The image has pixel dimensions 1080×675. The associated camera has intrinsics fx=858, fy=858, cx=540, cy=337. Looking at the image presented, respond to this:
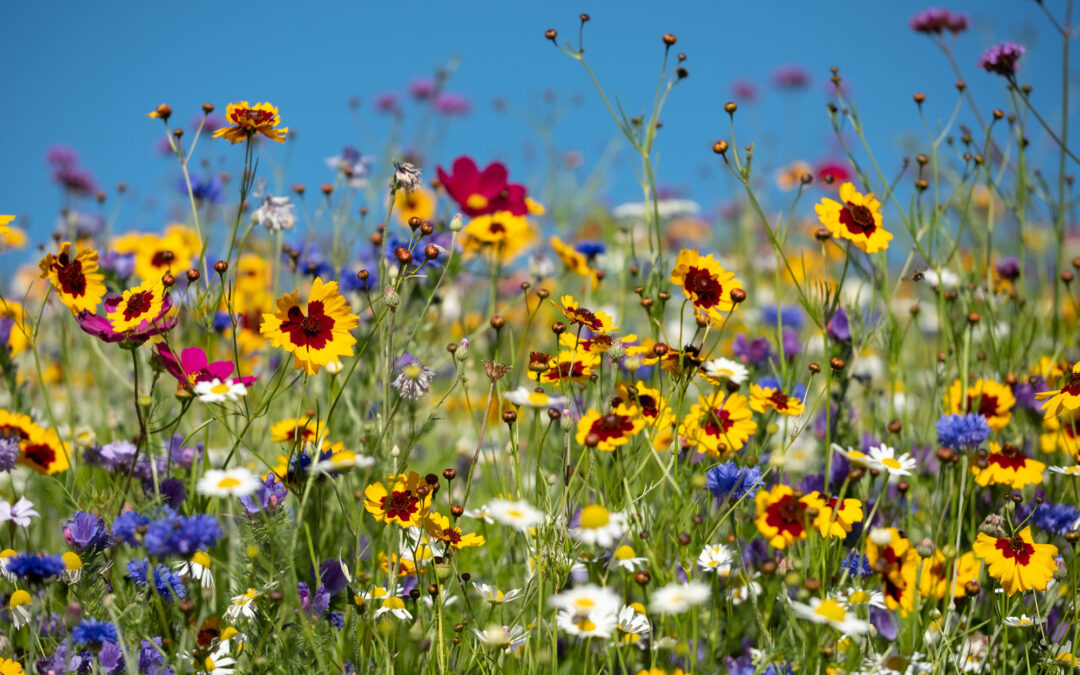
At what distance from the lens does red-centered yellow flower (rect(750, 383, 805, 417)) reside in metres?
1.40

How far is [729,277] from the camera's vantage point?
1464mm

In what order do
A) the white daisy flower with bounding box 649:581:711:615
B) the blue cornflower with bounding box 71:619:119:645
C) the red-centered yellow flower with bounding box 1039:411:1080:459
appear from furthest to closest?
1. the red-centered yellow flower with bounding box 1039:411:1080:459
2. the blue cornflower with bounding box 71:619:119:645
3. the white daisy flower with bounding box 649:581:711:615

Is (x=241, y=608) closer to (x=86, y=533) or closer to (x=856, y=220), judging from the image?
(x=86, y=533)

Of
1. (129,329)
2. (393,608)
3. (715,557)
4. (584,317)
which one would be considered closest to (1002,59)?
(584,317)

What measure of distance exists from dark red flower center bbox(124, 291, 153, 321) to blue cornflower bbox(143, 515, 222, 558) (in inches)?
16.9

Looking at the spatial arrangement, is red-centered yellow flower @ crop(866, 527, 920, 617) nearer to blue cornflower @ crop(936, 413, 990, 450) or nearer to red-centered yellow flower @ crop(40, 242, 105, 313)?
blue cornflower @ crop(936, 413, 990, 450)

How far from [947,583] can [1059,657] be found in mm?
179

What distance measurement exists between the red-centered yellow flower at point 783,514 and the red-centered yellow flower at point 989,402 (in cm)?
64

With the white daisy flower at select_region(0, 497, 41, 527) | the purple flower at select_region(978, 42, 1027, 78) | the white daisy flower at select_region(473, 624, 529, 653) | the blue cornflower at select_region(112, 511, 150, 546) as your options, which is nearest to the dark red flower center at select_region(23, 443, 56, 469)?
the white daisy flower at select_region(0, 497, 41, 527)

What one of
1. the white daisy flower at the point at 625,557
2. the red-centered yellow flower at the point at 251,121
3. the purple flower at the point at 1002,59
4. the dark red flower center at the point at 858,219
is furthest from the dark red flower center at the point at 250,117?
the purple flower at the point at 1002,59

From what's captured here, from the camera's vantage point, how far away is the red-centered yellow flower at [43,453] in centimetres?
147

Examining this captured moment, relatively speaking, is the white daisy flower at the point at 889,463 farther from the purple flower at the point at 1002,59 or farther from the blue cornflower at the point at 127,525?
the purple flower at the point at 1002,59

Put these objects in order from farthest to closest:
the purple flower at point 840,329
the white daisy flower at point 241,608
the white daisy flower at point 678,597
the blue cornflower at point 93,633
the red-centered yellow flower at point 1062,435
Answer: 1. the purple flower at point 840,329
2. the red-centered yellow flower at point 1062,435
3. the white daisy flower at point 241,608
4. the blue cornflower at point 93,633
5. the white daisy flower at point 678,597

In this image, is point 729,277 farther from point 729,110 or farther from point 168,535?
point 168,535
